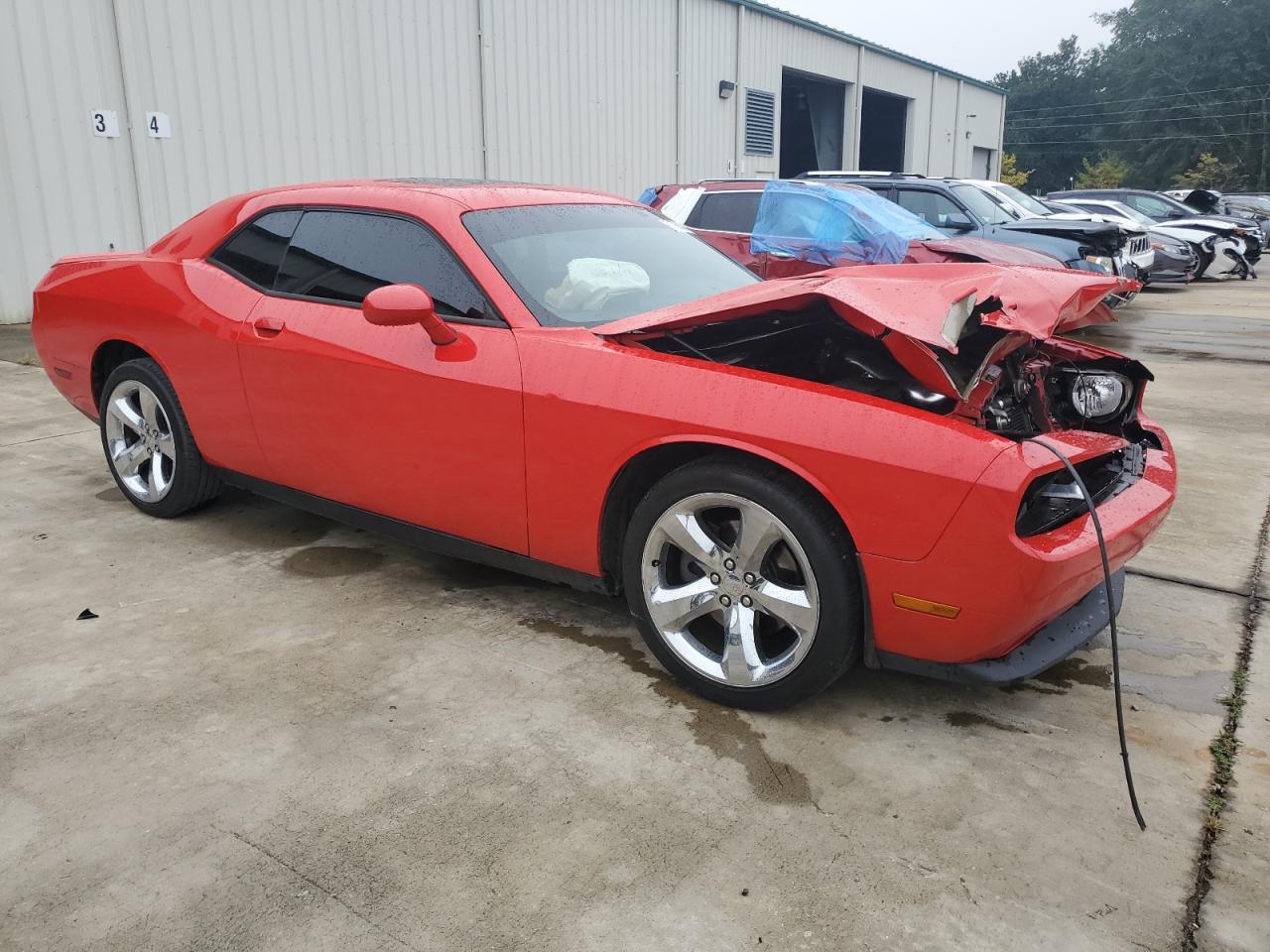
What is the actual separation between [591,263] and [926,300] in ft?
4.20

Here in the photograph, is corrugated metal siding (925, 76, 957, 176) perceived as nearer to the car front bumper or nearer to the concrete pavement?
the concrete pavement

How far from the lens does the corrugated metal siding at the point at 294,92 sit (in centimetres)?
1038

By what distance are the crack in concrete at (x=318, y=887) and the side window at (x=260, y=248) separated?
7.43ft

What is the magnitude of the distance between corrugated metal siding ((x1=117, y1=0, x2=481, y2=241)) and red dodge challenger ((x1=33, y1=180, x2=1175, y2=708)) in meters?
7.44

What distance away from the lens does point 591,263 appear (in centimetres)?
349

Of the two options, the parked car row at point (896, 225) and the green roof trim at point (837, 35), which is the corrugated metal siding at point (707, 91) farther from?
the parked car row at point (896, 225)

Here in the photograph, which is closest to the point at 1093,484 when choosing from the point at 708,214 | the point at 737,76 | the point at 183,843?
the point at 183,843

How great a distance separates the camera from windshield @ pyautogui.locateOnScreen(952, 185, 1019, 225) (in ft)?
Answer: 36.7

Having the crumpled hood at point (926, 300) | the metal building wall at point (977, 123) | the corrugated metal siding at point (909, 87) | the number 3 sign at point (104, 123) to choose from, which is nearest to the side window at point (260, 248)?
the crumpled hood at point (926, 300)

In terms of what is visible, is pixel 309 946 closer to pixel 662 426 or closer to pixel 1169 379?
pixel 662 426

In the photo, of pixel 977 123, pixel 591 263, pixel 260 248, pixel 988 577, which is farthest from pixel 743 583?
pixel 977 123

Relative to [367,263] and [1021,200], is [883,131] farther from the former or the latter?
[367,263]

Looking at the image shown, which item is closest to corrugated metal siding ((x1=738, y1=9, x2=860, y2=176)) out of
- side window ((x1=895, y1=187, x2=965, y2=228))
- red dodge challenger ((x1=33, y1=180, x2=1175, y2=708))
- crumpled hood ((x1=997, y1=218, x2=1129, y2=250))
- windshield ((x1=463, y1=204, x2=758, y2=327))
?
side window ((x1=895, y1=187, x2=965, y2=228))

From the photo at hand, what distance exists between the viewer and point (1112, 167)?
62531mm
